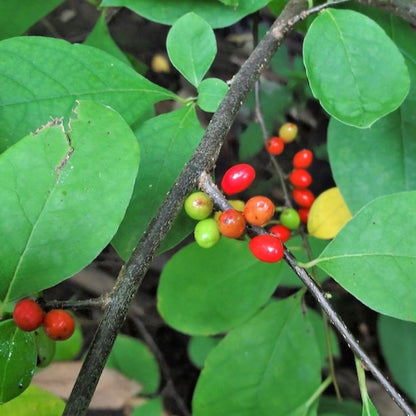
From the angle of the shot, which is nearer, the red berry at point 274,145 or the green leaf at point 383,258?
the green leaf at point 383,258

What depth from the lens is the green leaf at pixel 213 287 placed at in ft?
5.04

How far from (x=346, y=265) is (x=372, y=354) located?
1.30 metres

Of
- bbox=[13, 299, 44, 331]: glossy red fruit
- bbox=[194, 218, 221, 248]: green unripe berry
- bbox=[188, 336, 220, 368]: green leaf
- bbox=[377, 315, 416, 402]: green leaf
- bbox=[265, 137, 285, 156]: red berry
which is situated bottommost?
A: bbox=[377, 315, 416, 402]: green leaf

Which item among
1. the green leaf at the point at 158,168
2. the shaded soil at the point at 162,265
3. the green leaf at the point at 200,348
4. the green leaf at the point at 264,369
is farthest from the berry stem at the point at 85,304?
the green leaf at the point at 200,348

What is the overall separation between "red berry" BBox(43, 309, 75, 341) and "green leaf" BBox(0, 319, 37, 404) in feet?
0.12

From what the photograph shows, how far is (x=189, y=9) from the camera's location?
1.35 meters

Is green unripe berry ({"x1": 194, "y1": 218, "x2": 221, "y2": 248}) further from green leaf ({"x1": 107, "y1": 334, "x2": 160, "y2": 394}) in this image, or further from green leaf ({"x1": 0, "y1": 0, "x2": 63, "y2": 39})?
green leaf ({"x1": 107, "y1": 334, "x2": 160, "y2": 394})

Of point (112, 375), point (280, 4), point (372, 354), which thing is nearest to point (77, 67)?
point (280, 4)

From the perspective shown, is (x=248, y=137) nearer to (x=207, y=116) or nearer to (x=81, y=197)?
(x=207, y=116)

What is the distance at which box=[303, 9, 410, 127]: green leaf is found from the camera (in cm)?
107

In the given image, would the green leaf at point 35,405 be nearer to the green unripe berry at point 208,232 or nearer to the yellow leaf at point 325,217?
the green unripe berry at point 208,232

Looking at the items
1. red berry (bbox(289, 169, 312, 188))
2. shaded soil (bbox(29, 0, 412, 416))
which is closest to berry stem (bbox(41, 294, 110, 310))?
red berry (bbox(289, 169, 312, 188))

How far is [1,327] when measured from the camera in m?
0.98

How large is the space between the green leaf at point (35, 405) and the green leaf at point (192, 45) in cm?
72
